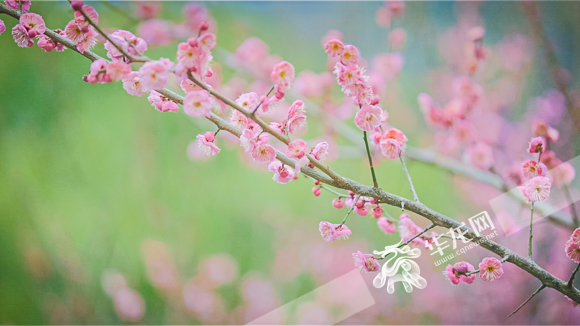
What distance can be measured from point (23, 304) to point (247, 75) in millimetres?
1014

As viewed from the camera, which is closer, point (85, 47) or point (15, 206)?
point (85, 47)

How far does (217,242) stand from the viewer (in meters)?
1.10

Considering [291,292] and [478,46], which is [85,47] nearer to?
[291,292]

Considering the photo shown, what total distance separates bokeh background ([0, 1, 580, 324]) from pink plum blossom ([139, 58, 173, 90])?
70 cm

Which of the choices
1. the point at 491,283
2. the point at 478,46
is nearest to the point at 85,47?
the point at 478,46

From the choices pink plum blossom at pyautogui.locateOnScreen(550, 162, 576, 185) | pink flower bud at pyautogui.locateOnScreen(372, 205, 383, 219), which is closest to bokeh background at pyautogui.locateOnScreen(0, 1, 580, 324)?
pink plum blossom at pyautogui.locateOnScreen(550, 162, 576, 185)

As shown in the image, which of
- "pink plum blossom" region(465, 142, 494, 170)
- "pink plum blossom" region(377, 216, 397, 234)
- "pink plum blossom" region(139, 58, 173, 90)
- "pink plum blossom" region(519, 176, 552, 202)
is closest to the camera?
"pink plum blossom" region(139, 58, 173, 90)

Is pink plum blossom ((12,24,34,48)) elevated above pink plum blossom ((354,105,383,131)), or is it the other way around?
pink plum blossom ((12,24,34,48))

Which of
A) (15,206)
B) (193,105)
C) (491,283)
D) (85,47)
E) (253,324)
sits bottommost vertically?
(491,283)

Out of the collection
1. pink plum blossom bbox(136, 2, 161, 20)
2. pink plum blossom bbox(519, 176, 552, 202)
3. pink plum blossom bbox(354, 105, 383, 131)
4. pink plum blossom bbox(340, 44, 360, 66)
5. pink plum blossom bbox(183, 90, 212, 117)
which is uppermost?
pink plum blossom bbox(136, 2, 161, 20)

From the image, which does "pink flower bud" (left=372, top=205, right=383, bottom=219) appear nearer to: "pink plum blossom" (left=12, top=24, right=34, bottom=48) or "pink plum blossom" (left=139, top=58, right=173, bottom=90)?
"pink plum blossom" (left=139, top=58, right=173, bottom=90)

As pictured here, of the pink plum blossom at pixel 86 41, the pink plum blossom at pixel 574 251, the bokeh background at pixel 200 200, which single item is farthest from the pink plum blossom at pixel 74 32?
the pink plum blossom at pixel 574 251

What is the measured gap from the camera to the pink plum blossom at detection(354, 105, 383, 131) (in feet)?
1.62

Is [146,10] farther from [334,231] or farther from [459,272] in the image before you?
[459,272]
